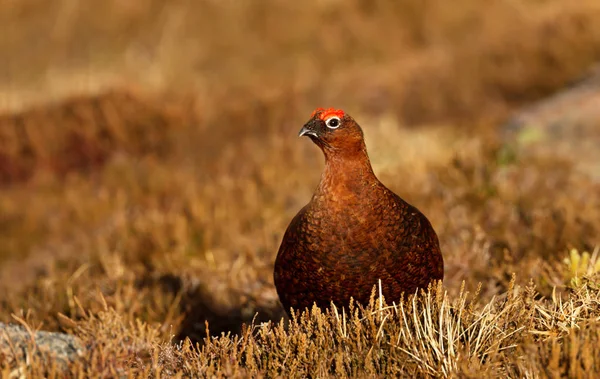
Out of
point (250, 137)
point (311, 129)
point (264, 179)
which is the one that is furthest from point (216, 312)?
point (250, 137)

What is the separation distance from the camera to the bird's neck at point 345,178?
3.31 metres

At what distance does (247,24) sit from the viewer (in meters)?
12.2

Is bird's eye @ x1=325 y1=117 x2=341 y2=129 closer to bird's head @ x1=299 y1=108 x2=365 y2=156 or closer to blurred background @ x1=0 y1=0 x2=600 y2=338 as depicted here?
bird's head @ x1=299 y1=108 x2=365 y2=156

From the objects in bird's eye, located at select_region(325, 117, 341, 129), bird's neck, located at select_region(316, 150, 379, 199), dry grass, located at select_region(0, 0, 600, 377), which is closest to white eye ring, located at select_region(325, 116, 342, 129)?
bird's eye, located at select_region(325, 117, 341, 129)

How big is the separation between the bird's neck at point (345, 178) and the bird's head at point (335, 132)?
31 millimetres

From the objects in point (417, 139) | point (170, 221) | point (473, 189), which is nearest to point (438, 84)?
point (417, 139)

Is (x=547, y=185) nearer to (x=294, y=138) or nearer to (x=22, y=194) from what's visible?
(x=294, y=138)

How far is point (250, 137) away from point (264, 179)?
1986mm

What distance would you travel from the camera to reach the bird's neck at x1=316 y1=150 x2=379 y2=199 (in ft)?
10.9

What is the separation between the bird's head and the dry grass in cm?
70

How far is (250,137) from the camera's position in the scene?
32.1 feet

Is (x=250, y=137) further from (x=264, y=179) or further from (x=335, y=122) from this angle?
(x=335, y=122)

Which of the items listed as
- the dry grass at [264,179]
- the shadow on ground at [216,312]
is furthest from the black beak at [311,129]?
the shadow on ground at [216,312]

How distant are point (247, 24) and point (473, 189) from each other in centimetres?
676
